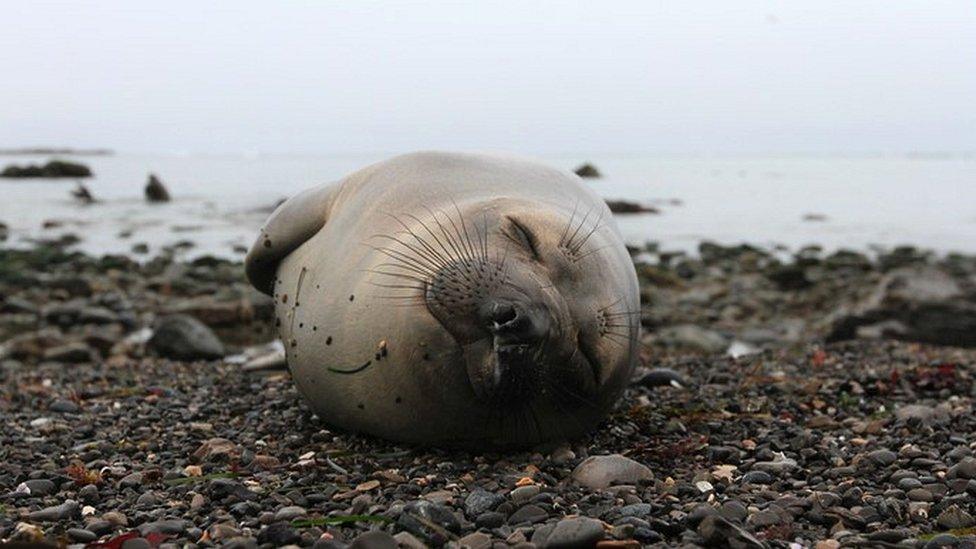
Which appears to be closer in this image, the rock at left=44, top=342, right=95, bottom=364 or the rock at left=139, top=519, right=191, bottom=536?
the rock at left=139, top=519, right=191, bottom=536

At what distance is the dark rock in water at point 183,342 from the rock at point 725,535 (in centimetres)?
683

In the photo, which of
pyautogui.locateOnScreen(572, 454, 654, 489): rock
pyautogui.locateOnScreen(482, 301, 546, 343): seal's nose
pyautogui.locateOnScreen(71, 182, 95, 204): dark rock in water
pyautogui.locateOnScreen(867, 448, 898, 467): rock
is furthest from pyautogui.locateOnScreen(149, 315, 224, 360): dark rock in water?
pyautogui.locateOnScreen(71, 182, 95, 204): dark rock in water

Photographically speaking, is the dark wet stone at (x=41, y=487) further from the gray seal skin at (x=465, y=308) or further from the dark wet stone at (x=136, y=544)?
the gray seal skin at (x=465, y=308)

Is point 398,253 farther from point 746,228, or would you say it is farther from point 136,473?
point 746,228

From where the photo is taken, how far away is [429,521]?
336 cm

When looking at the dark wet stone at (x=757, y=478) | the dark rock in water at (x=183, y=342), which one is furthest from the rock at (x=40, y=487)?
the dark rock in water at (x=183, y=342)

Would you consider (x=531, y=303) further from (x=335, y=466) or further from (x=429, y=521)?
(x=335, y=466)

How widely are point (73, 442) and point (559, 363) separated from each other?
2.48 metres

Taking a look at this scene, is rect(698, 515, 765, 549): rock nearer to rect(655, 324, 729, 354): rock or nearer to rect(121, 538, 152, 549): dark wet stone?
A: rect(121, 538, 152, 549): dark wet stone

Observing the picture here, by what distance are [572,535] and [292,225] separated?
8.96ft

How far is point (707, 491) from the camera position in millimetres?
3889

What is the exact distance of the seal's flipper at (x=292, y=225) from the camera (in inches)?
207

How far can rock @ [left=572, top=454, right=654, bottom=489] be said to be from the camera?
3992 millimetres

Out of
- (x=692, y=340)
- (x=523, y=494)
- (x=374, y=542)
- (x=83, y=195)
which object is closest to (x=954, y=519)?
(x=523, y=494)
